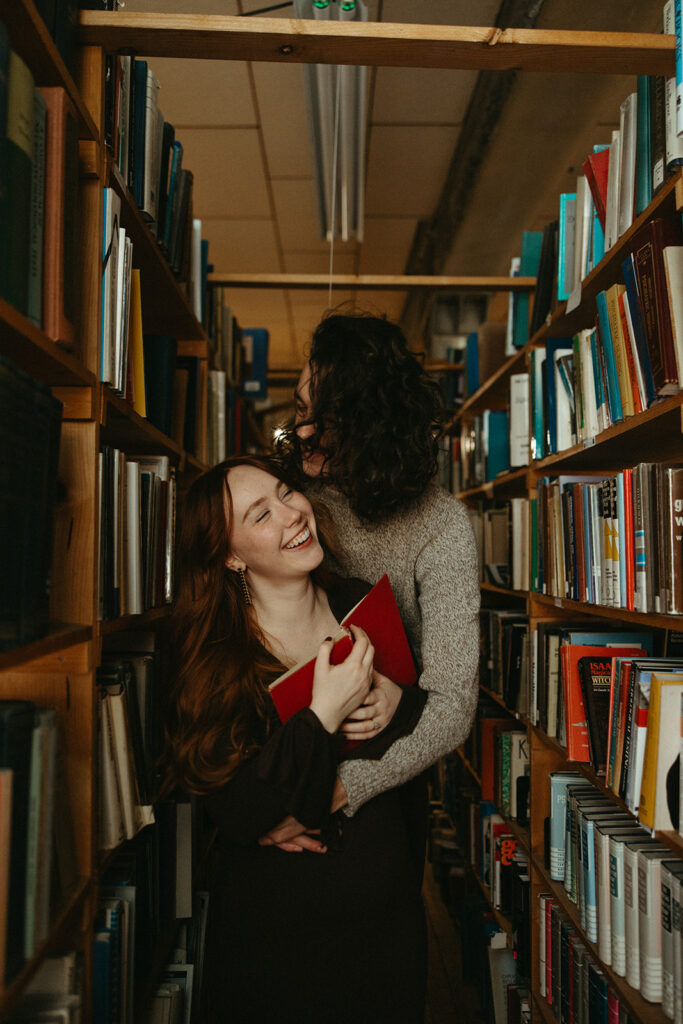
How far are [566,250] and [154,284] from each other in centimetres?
105

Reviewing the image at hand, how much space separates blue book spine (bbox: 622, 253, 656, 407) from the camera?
4.22 feet

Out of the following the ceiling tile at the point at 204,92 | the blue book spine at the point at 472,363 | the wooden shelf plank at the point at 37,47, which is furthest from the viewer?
the blue book spine at the point at 472,363

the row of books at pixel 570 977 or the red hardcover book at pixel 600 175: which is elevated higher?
the red hardcover book at pixel 600 175

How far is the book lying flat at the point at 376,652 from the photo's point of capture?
1101 millimetres

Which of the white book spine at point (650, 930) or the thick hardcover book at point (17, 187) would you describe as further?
the white book spine at point (650, 930)

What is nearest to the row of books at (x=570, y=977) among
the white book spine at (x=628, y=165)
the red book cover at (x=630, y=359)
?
the red book cover at (x=630, y=359)

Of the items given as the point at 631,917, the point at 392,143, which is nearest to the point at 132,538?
the point at 631,917

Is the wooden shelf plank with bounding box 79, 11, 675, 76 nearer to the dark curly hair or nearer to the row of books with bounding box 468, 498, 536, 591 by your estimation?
the dark curly hair

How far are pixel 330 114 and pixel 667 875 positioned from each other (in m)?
2.62

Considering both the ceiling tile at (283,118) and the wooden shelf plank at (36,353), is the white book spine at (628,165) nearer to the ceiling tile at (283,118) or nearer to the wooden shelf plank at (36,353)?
the wooden shelf plank at (36,353)

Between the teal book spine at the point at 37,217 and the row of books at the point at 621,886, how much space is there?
4.31 ft

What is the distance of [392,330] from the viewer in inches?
55.3

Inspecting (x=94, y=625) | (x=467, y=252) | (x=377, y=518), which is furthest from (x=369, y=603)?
(x=467, y=252)

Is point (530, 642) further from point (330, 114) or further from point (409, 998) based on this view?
point (330, 114)
